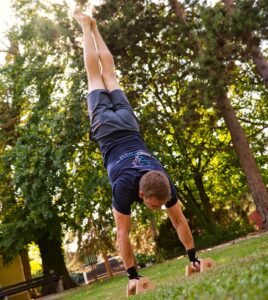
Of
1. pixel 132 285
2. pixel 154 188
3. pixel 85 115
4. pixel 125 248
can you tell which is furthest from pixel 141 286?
pixel 85 115

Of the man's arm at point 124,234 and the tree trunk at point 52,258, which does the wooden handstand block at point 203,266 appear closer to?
the man's arm at point 124,234

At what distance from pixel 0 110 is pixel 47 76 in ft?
13.2

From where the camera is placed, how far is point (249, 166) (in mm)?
14078

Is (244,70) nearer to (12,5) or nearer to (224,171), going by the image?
(224,171)

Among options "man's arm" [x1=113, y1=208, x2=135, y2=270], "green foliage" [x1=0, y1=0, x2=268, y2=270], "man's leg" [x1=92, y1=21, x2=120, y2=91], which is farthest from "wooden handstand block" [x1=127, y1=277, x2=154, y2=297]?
"green foliage" [x1=0, y1=0, x2=268, y2=270]

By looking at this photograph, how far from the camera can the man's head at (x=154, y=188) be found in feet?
15.3

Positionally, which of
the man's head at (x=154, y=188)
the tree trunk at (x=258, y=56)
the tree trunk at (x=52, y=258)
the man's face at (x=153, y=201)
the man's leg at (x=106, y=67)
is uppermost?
the tree trunk at (x=258, y=56)

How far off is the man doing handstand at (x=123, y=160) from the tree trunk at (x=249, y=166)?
7800 mm

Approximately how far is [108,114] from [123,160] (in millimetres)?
757

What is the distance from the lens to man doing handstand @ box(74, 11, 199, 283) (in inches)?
190

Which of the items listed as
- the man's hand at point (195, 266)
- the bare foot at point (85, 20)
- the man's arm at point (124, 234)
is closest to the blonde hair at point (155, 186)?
the man's arm at point (124, 234)

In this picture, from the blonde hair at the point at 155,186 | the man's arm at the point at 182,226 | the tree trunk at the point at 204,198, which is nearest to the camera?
the blonde hair at the point at 155,186

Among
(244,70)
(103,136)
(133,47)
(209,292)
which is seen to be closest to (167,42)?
(133,47)

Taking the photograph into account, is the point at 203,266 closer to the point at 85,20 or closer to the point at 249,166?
the point at 85,20
